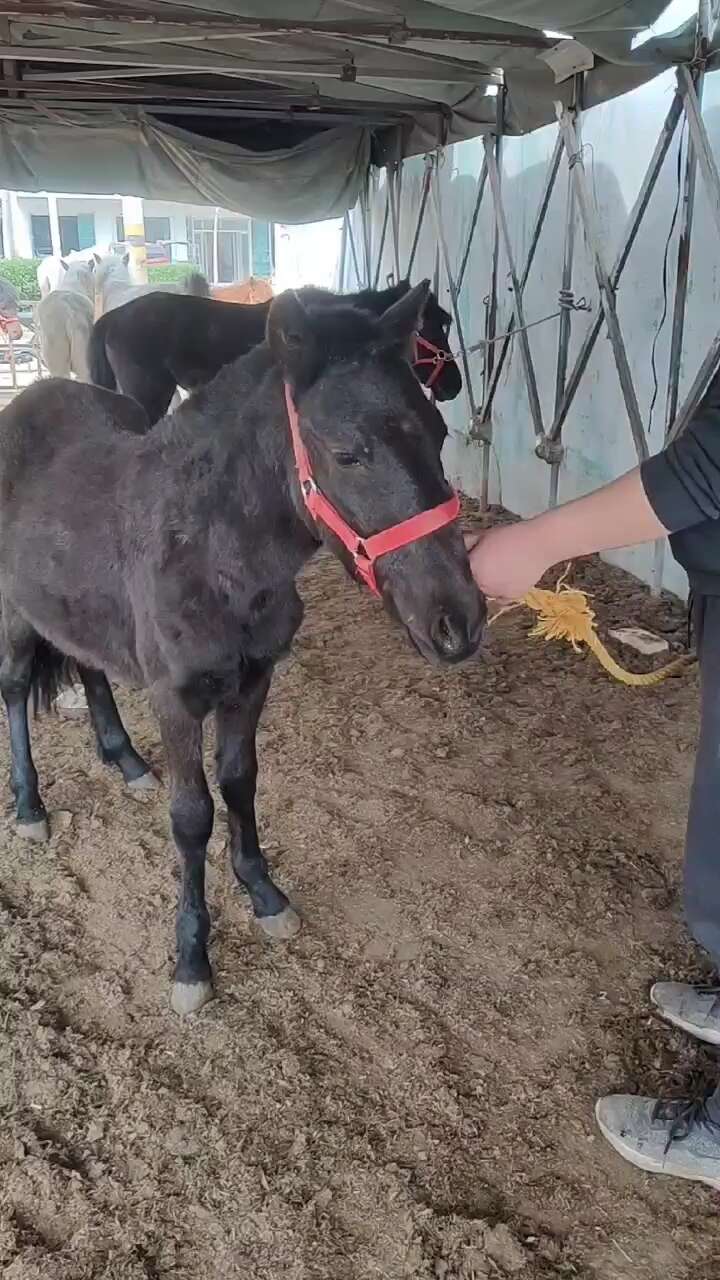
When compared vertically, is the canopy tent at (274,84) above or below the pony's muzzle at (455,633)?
above

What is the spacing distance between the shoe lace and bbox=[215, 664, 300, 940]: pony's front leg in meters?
1.05

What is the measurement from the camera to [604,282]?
15.1 ft

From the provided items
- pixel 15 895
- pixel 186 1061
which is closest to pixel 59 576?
pixel 15 895

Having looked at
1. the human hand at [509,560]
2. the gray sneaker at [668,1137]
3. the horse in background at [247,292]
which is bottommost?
the horse in background at [247,292]

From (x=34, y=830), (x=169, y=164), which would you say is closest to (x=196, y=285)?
(x=169, y=164)

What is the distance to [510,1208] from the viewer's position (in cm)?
173

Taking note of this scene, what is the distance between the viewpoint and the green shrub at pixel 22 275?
22250mm

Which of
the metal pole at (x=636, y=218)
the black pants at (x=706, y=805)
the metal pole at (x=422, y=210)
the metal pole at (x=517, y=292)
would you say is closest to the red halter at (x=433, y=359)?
the metal pole at (x=517, y=292)

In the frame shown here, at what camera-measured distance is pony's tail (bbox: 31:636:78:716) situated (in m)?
3.03

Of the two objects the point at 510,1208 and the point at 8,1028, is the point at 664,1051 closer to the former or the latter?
the point at 510,1208

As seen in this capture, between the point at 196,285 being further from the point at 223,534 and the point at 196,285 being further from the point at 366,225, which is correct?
the point at 223,534

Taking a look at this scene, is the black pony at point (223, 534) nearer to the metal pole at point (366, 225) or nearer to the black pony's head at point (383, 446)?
the black pony's head at point (383, 446)

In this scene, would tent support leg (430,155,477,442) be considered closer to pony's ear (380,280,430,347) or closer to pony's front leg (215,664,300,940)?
pony's front leg (215,664,300,940)

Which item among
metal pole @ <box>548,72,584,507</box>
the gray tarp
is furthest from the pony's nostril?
the gray tarp
